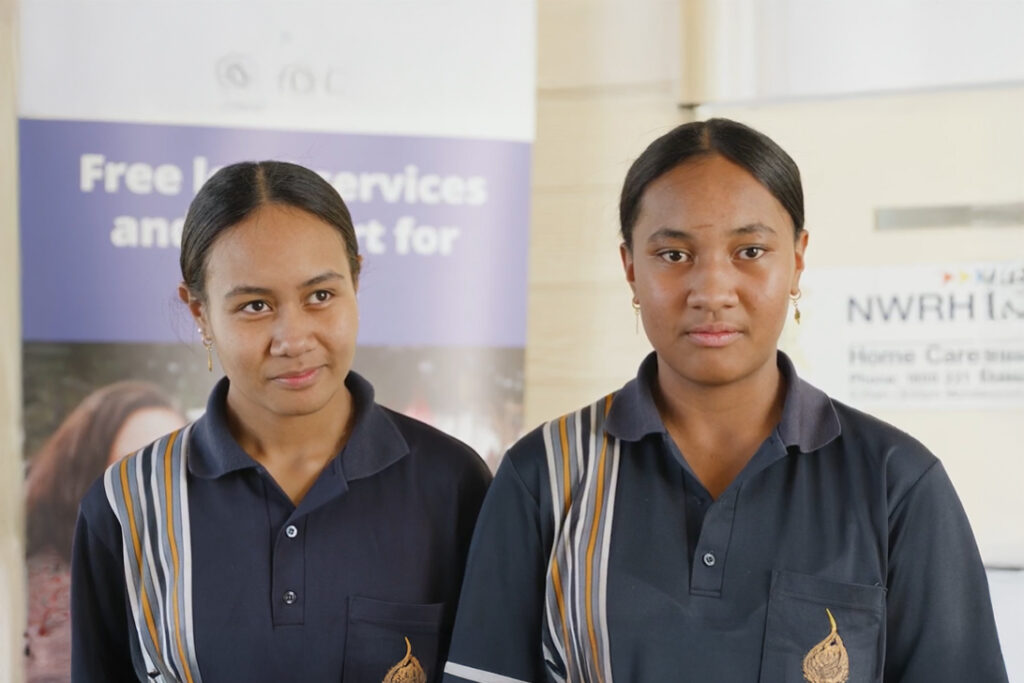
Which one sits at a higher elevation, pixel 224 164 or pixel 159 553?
pixel 224 164

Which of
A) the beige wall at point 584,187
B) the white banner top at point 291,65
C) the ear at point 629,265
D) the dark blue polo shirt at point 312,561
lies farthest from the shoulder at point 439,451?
the beige wall at point 584,187

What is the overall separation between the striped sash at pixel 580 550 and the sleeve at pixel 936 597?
0.34 metres

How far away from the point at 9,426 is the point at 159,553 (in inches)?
45.2

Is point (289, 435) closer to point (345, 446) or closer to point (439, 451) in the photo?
point (345, 446)

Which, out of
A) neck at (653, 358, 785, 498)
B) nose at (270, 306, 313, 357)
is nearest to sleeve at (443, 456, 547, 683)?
neck at (653, 358, 785, 498)

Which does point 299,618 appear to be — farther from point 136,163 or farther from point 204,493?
point 136,163

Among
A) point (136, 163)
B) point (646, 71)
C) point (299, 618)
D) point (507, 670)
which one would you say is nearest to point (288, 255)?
point (299, 618)

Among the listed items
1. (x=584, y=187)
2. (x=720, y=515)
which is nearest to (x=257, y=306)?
(x=720, y=515)

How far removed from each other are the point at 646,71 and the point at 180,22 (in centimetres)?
107

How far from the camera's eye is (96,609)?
1.70m

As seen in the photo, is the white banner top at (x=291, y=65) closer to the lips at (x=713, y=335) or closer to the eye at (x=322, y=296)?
the eye at (x=322, y=296)

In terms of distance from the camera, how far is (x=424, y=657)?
63.7 inches

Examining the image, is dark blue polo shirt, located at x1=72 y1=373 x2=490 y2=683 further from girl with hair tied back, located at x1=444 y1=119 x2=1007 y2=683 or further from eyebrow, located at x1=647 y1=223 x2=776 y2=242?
eyebrow, located at x1=647 y1=223 x2=776 y2=242

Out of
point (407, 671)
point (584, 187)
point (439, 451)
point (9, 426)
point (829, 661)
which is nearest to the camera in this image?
point (829, 661)
